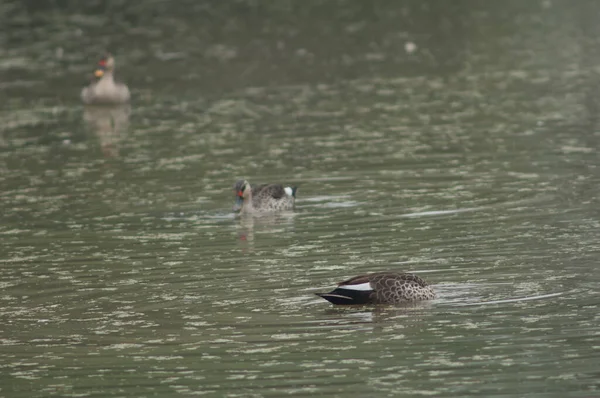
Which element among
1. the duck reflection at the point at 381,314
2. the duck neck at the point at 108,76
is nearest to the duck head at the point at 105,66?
the duck neck at the point at 108,76

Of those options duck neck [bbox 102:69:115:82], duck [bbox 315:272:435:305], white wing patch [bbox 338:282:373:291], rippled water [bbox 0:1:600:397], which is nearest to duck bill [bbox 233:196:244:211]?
rippled water [bbox 0:1:600:397]

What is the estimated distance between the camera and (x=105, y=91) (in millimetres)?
35656

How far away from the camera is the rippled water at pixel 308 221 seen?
44.0 feet

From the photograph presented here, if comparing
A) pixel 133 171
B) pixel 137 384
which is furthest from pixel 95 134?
pixel 137 384

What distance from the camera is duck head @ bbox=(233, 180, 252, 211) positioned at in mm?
21891

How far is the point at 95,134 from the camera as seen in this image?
31.7 m

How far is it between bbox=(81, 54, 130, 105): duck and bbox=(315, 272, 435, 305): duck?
2077 cm

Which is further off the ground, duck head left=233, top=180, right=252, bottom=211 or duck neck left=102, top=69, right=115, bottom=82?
duck neck left=102, top=69, right=115, bottom=82

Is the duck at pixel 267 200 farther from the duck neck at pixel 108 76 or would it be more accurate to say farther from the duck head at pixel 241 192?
the duck neck at pixel 108 76

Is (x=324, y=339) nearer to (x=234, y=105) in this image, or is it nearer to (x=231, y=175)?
(x=231, y=175)

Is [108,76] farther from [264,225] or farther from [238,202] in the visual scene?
[264,225]

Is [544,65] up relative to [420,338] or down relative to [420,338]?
up

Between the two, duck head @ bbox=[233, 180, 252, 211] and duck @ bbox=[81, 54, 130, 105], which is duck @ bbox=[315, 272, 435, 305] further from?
duck @ bbox=[81, 54, 130, 105]

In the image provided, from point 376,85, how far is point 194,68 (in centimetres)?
761
